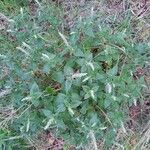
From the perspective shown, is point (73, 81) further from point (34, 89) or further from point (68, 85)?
point (34, 89)

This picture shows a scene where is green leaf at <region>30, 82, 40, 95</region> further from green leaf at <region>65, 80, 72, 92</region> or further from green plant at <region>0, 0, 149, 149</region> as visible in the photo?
green leaf at <region>65, 80, 72, 92</region>

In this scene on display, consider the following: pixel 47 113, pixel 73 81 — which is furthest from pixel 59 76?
pixel 47 113

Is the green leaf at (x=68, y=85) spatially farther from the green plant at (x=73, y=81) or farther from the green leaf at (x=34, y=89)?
the green leaf at (x=34, y=89)

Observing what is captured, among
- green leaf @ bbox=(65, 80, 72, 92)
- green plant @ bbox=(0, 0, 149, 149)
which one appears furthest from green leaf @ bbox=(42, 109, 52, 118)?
green leaf @ bbox=(65, 80, 72, 92)

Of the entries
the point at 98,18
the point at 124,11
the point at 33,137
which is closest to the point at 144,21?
the point at 124,11

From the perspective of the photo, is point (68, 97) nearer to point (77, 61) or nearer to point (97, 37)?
point (77, 61)

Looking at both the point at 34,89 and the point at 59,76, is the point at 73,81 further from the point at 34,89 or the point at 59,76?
the point at 34,89

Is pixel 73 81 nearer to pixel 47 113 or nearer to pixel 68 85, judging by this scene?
pixel 68 85

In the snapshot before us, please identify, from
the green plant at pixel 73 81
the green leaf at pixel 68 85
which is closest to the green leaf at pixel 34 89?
the green plant at pixel 73 81
